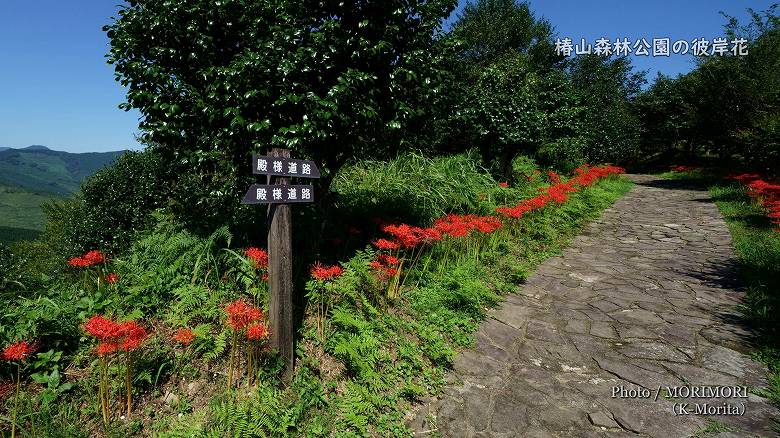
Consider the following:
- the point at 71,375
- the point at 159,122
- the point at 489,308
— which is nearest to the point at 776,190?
the point at 489,308

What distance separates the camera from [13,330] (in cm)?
328

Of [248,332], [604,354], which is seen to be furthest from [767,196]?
[248,332]

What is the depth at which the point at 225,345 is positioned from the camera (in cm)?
351

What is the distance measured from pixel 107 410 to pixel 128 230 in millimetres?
7565

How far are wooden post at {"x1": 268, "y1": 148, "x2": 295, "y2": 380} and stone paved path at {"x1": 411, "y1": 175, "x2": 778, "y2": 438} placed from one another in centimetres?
128

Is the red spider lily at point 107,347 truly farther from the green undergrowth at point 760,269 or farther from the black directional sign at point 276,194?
the green undergrowth at point 760,269

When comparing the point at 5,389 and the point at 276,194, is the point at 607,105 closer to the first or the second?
the point at 276,194

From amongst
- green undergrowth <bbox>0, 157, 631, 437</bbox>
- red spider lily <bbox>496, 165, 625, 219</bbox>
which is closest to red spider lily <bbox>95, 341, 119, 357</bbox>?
green undergrowth <bbox>0, 157, 631, 437</bbox>

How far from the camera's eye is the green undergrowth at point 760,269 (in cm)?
386

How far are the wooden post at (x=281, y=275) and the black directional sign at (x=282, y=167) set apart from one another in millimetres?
59

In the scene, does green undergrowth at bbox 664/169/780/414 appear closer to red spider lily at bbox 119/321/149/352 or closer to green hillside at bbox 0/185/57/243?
red spider lily at bbox 119/321/149/352

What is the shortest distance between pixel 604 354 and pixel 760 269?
164 inches

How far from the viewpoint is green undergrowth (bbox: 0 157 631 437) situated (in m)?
2.90

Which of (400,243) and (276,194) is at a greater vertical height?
(276,194)
